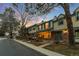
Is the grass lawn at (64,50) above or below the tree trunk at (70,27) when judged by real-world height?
below

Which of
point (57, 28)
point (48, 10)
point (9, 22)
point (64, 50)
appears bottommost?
point (64, 50)

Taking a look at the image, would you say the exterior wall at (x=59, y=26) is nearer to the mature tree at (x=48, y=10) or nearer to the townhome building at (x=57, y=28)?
the townhome building at (x=57, y=28)

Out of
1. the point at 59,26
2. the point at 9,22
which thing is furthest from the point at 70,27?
the point at 9,22

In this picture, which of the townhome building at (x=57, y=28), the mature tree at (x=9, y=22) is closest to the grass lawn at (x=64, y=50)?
the townhome building at (x=57, y=28)

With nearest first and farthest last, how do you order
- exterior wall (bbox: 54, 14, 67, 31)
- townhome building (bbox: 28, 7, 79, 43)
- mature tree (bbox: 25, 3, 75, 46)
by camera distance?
mature tree (bbox: 25, 3, 75, 46) < townhome building (bbox: 28, 7, 79, 43) < exterior wall (bbox: 54, 14, 67, 31)

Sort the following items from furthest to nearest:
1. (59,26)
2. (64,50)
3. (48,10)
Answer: (59,26) < (48,10) < (64,50)

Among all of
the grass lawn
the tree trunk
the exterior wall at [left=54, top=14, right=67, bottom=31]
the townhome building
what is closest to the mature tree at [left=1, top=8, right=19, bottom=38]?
the townhome building

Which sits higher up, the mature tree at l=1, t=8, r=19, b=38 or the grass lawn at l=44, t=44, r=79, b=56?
the mature tree at l=1, t=8, r=19, b=38

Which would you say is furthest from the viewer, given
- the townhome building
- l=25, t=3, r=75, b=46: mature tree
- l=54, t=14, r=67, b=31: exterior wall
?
l=54, t=14, r=67, b=31: exterior wall

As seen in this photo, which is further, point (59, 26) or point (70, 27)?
point (59, 26)

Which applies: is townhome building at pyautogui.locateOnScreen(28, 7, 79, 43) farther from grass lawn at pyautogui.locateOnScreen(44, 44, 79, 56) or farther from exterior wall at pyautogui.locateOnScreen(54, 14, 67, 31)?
grass lawn at pyautogui.locateOnScreen(44, 44, 79, 56)

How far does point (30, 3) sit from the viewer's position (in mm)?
11297

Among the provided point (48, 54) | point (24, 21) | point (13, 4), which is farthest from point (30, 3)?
point (48, 54)

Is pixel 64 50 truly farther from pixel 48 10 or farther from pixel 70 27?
pixel 48 10
